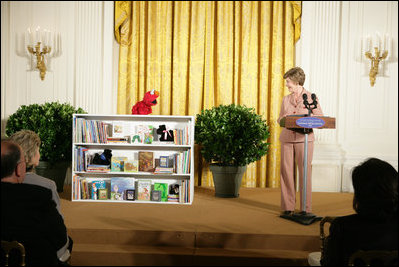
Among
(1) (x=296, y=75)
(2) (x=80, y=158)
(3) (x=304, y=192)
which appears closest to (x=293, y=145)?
(3) (x=304, y=192)

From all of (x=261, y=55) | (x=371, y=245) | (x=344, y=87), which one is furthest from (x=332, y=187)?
(x=371, y=245)

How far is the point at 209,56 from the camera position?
6383 mm

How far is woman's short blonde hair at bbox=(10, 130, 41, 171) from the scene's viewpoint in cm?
267

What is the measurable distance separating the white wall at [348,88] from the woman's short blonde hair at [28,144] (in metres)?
4.47

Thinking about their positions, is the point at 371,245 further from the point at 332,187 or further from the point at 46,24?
the point at 46,24

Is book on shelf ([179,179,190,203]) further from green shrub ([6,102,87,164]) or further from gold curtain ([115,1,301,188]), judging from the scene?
green shrub ([6,102,87,164])

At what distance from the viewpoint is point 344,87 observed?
6.23m

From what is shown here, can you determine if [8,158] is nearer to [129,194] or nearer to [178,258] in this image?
[178,258]

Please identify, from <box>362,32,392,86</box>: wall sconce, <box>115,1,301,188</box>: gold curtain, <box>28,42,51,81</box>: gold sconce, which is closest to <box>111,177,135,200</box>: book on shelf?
<box>115,1,301,188</box>: gold curtain

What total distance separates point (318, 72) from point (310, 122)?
2.71 metres

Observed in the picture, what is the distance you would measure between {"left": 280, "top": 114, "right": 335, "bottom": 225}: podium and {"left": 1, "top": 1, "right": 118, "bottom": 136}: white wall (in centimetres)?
346

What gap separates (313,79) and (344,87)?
478 mm

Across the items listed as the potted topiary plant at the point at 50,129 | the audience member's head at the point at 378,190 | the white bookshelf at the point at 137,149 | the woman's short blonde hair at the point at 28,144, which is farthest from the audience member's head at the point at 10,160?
the potted topiary plant at the point at 50,129

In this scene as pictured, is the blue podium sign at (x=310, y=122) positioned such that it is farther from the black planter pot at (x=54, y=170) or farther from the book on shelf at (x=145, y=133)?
the black planter pot at (x=54, y=170)
